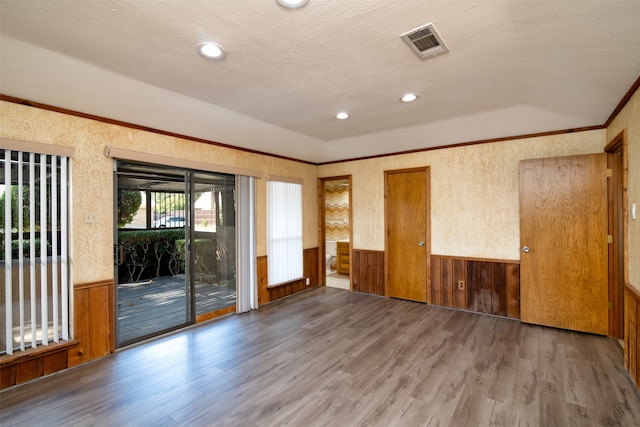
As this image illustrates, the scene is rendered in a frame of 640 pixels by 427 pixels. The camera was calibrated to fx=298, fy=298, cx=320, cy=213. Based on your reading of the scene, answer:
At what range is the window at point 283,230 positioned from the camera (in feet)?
15.6

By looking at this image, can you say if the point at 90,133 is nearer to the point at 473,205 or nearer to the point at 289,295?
the point at 289,295

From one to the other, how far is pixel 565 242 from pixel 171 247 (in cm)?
495

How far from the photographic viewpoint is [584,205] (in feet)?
11.0

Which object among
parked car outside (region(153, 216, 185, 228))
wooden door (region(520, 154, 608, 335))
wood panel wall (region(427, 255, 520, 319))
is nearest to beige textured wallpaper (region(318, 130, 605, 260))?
wood panel wall (region(427, 255, 520, 319))

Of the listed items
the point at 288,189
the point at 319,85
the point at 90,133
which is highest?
the point at 319,85

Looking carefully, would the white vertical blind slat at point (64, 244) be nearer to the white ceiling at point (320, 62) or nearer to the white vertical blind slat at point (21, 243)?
the white vertical blind slat at point (21, 243)

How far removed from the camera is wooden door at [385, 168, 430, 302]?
15.1ft

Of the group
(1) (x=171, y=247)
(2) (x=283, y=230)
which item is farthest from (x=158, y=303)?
(2) (x=283, y=230)

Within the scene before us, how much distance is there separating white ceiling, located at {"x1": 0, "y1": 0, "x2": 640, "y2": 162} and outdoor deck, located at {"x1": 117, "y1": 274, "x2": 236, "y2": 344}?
2.01 metres

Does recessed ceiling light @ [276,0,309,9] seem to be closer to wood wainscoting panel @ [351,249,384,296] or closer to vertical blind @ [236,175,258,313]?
vertical blind @ [236,175,258,313]

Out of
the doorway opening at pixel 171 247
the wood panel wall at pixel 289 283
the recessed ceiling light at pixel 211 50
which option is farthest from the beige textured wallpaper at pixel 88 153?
the wood panel wall at pixel 289 283

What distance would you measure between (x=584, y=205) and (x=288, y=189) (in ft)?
12.9

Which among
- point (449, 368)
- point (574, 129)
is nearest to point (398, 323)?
point (449, 368)

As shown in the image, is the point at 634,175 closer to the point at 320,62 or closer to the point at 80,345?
the point at 320,62
